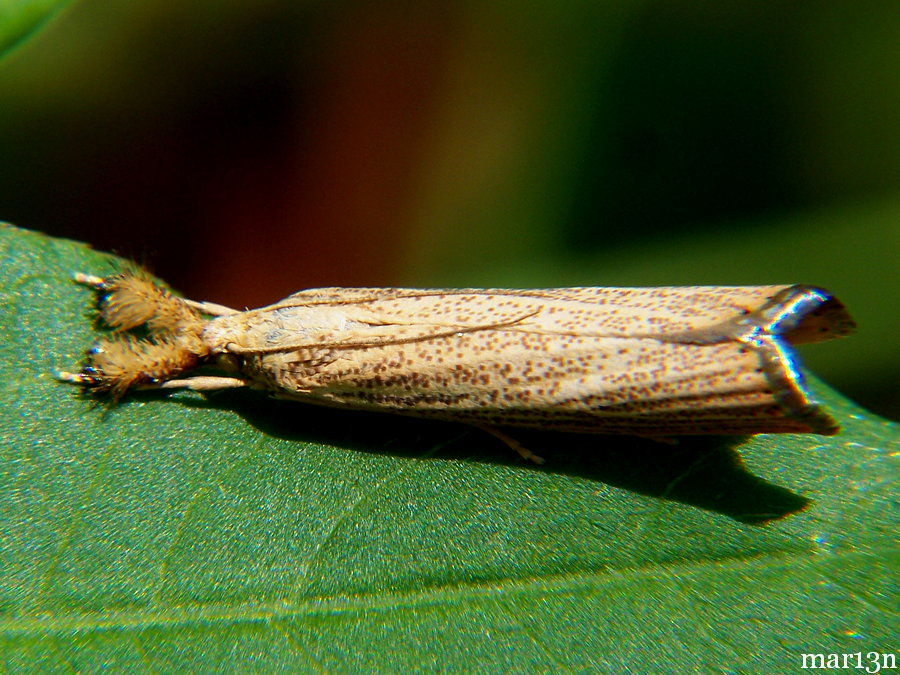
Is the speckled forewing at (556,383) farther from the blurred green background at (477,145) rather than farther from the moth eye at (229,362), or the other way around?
the blurred green background at (477,145)

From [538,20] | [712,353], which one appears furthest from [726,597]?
[538,20]

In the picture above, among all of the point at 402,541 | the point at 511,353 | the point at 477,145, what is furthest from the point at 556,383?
the point at 477,145

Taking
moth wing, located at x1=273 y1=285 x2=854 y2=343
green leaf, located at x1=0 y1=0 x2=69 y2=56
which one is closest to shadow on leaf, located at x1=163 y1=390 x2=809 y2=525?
moth wing, located at x1=273 y1=285 x2=854 y2=343

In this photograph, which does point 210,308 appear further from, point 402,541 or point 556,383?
point 556,383

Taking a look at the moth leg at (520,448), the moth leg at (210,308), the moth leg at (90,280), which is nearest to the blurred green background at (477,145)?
the moth leg at (210,308)

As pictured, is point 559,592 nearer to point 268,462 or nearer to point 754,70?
point 268,462

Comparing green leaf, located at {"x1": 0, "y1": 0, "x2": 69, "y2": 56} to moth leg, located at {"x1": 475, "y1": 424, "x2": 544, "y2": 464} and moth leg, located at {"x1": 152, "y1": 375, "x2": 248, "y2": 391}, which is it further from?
Answer: moth leg, located at {"x1": 475, "y1": 424, "x2": 544, "y2": 464}
